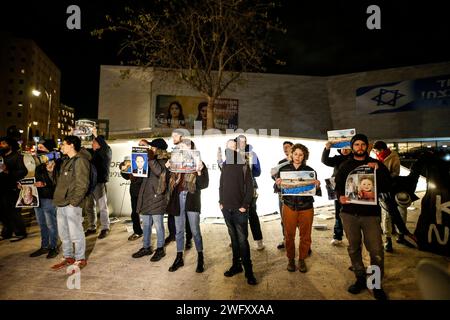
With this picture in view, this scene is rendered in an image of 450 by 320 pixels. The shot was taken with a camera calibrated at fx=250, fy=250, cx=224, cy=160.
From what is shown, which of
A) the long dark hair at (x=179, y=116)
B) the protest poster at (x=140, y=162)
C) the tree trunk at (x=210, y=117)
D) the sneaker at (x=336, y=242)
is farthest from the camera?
the long dark hair at (x=179, y=116)

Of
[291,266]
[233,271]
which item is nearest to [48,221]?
[233,271]

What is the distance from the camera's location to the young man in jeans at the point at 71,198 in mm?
3982

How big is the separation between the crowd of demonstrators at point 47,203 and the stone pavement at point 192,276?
287 millimetres

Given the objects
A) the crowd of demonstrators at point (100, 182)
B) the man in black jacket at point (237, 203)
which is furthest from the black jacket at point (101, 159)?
the man in black jacket at point (237, 203)

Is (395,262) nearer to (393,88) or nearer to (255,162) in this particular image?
(255,162)

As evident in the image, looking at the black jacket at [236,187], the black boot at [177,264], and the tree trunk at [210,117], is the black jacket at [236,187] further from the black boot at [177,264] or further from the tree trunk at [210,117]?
the tree trunk at [210,117]

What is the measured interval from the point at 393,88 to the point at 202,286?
825 inches

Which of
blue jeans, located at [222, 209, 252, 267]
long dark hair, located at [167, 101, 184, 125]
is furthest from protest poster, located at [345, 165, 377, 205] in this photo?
long dark hair, located at [167, 101, 184, 125]

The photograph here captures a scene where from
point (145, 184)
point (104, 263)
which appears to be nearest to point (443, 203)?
point (145, 184)

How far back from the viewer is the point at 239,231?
12.0ft

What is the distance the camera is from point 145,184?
178 inches

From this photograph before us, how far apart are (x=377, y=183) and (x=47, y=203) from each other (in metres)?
5.57

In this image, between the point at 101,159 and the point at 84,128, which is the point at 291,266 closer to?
the point at 101,159

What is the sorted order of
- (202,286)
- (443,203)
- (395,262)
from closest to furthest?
(202,286)
(443,203)
(395,262)
